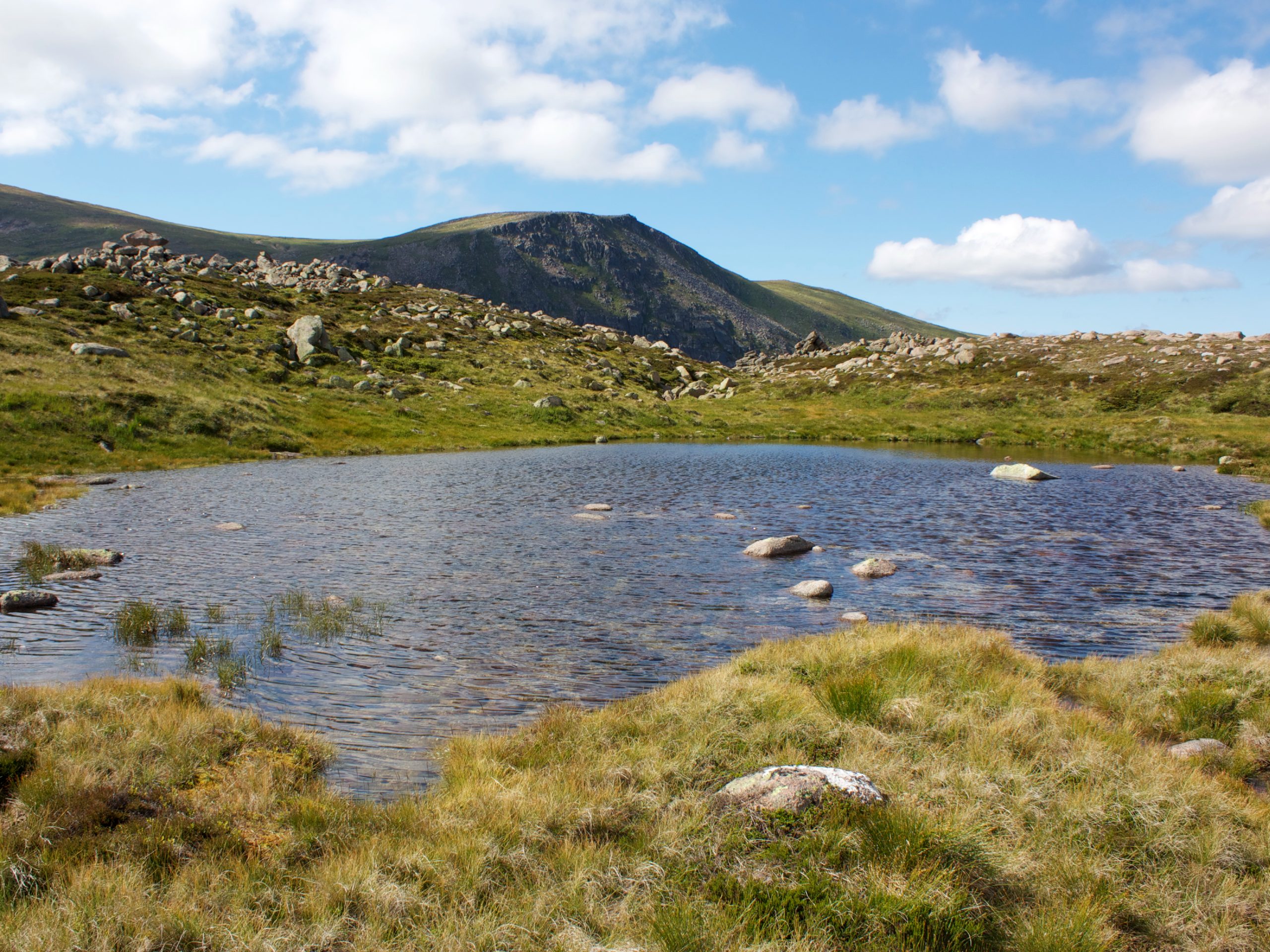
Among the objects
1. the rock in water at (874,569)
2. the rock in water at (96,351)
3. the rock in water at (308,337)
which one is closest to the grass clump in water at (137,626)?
the rock in water at (874,569)

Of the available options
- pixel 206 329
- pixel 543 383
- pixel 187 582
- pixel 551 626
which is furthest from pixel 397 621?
pixel 543 383

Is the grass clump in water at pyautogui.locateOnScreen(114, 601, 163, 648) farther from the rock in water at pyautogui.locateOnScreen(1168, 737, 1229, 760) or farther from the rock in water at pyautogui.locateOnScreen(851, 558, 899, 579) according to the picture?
the rock in water at pyautogui.locateOnScreen(851, 558, 899, 579)

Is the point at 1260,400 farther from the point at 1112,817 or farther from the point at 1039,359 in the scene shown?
the point at 1112,817

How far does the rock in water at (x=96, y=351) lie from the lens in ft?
195

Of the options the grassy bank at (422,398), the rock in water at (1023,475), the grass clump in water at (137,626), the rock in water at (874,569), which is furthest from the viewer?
the grassy bank at (422,398)

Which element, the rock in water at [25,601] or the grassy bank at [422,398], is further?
the grassy bank at [422,398]

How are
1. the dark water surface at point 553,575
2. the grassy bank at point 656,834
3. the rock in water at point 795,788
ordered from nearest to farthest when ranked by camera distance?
the grassy bank at point 656,834 < the rock in water at point 795,788 < the dark water surface at point 553,575

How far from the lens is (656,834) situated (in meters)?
7.25

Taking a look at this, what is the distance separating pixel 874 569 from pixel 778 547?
3584 mm

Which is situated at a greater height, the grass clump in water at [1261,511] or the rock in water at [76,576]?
the grass clump in water at [1261,511]

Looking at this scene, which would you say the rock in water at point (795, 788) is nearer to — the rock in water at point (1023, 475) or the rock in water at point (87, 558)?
the rock in water at point (87, 558)

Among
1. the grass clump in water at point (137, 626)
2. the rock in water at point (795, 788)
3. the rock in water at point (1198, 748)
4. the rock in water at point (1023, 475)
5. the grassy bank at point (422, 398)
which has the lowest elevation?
the grass clump in water at point (137, 626)

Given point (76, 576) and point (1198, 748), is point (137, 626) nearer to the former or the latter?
point (76, 576)

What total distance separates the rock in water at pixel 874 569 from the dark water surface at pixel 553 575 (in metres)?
0.41
